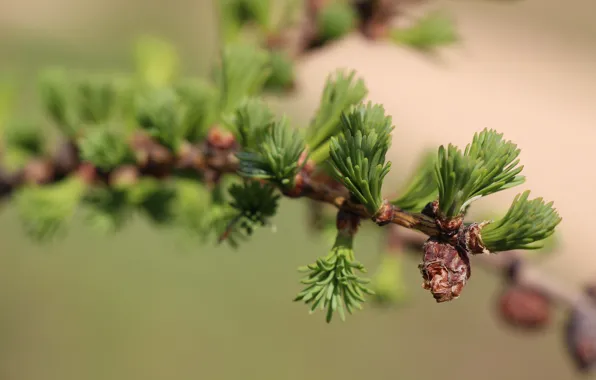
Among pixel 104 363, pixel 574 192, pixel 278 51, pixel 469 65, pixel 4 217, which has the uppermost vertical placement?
pixel 469 65

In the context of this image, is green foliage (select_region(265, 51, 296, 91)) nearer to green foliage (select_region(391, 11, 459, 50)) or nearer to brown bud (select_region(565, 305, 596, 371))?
green foliage (select_region(391, 11, 459, 50))

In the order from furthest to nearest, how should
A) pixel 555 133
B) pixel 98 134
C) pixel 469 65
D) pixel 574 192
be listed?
1. pixel 469 65
2. pixel 555 133
3. pixel 574 192
4. pixel 98 134

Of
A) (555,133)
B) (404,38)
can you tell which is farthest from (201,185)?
(555,133)

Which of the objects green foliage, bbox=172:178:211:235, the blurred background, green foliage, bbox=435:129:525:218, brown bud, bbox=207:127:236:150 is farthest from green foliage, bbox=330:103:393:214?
the blurred background

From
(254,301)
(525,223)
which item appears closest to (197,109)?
(525,223)

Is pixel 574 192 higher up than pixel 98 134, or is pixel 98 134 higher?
pixel 574 192

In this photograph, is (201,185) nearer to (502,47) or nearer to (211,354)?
(211,354)

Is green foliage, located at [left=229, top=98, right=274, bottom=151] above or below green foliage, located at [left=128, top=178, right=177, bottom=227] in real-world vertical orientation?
above

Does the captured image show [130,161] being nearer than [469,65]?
Yes
